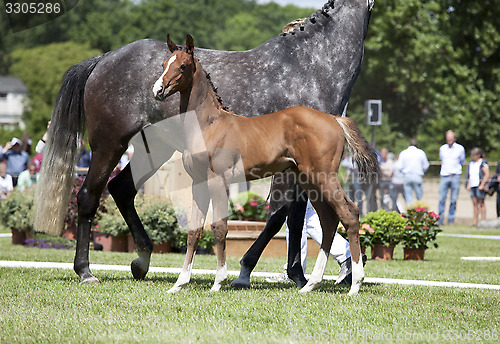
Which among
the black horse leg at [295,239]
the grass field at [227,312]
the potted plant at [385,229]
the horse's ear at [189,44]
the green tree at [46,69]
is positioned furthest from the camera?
the green tree at [46,69]

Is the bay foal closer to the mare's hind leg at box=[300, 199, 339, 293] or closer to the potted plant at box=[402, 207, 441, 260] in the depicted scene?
the mare's hind leg at box=[300, 199, 339, 293]

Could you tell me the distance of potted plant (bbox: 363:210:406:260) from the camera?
10.6 m

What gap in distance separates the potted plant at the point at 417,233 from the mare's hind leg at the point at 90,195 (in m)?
5.61

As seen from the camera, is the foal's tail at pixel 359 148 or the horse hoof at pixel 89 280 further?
the horse hoof at pixel 89 280

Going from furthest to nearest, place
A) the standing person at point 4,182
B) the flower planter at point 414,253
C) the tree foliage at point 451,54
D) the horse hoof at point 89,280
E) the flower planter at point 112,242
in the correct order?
1. the tree foliage at point 451,54
2. the standing person at point 4,182
3. the flower planter at point 112,242
4. the flower planter at point 414,253
5. the horse hoof at point 89,280

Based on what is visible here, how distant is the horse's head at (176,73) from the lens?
5.76 m

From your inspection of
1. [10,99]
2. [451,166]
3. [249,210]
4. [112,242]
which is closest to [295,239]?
[112,242]

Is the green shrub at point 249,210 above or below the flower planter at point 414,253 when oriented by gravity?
above

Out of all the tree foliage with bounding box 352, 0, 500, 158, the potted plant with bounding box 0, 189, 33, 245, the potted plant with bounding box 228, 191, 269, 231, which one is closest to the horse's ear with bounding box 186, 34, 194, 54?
the potted plant with bounding box 228, 191, 269, 231

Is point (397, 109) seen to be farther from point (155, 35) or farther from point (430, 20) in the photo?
point (155, 35)

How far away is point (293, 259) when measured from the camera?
272 inches

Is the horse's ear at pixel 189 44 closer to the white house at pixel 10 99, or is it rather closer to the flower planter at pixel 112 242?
the flower planter at pixel 112 242

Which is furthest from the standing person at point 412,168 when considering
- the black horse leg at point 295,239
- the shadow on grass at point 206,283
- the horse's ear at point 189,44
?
the horse's ear at point 189,44

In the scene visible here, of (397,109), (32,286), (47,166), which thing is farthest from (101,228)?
(397,109)
